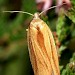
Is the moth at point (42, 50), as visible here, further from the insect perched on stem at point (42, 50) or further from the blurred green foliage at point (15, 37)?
the blurred green foliage at point (15, 37)

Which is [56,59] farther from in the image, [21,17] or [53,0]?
[21,17]

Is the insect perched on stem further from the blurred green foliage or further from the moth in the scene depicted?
the blurred green foliage

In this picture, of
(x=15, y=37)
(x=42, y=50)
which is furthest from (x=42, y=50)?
(x=15, y=37)

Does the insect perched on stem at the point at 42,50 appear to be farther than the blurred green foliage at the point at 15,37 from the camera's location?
No

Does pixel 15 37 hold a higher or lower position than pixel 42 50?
lower

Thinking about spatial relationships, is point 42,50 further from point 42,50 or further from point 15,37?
point 15,37

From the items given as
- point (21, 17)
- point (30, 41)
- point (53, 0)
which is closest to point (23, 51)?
point (21, 17)

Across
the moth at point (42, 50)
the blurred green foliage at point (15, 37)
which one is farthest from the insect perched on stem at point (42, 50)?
the blurred green foliage at point (15, 37)

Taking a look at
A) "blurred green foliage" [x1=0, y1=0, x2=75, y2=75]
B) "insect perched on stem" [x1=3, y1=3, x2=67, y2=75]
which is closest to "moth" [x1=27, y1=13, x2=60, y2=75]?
"insect perched on stem" [x1=3, y1=3, x2=67, y2=75]
